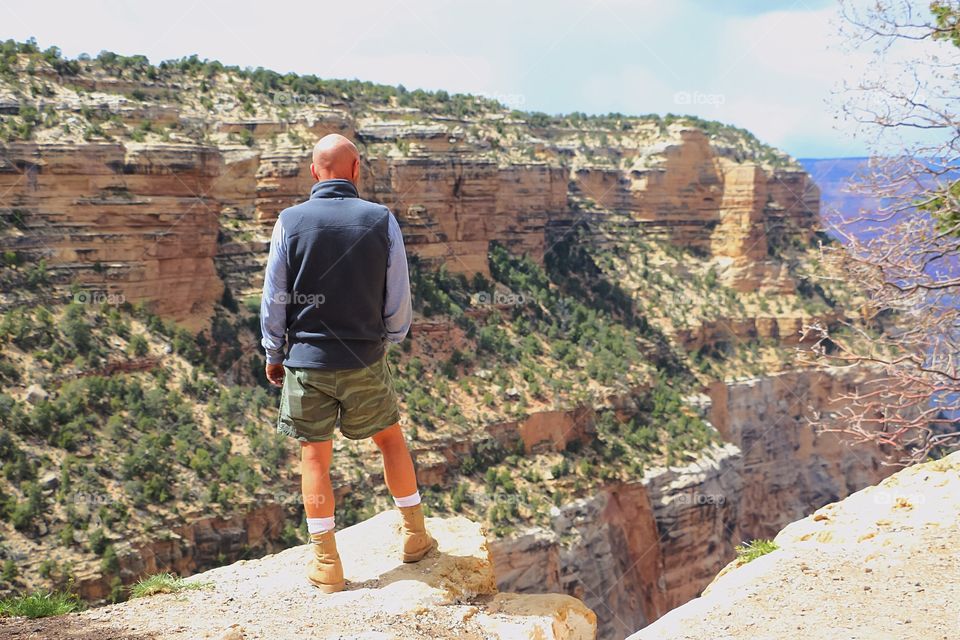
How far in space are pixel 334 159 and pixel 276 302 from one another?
1.08m

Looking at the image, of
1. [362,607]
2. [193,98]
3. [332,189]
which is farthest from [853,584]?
[193,98]

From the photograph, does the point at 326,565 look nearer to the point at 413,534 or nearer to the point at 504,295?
the point at 413,534

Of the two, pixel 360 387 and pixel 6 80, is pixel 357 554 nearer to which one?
pixel 360 387

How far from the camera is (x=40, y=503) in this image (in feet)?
53.1

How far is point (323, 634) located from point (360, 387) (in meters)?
1.60

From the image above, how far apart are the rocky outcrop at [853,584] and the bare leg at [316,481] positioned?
2214 millimetres

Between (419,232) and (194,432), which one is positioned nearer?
(194,432)

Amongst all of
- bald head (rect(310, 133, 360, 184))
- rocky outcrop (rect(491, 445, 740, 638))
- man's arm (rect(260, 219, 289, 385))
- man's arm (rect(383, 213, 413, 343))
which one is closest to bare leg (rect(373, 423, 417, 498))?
man's arm (rect(383, 213, 413, 343))

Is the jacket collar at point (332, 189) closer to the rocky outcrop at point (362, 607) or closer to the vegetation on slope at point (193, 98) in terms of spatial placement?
the rocky outcrop at point (362, 607)

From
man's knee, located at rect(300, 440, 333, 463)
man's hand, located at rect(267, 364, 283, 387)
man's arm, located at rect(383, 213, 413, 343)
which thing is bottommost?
man's knee, located at rect(300, 440, 333, 463)

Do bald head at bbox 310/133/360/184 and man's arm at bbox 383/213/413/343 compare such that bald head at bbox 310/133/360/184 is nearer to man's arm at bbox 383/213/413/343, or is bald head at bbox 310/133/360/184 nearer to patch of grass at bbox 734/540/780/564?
man's arm at bbox 383/213/413/343

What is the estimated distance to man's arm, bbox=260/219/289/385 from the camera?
17.9 ft

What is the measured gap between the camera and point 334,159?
5.69 m

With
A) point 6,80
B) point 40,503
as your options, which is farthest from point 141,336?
point 6,80
